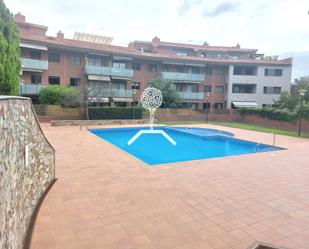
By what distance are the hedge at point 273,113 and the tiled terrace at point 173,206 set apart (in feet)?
49.3

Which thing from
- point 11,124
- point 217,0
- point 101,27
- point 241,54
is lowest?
point 11,124

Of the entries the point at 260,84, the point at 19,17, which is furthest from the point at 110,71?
the point at 260,84

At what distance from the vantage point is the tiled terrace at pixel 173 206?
3.52 metres

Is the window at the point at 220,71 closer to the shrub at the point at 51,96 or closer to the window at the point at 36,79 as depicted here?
the shrub at the point at 51,96

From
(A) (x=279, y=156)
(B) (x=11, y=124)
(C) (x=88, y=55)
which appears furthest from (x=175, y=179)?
(C) (x=88, y=55)

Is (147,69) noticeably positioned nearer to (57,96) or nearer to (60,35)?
(60,35)

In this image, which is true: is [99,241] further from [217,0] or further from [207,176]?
[217,0]

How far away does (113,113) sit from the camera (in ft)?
75.6

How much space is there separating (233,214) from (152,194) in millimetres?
1789

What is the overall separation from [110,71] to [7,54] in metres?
17.7

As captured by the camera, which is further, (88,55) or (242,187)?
(88,55)

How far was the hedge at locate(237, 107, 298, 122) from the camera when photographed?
20.6m

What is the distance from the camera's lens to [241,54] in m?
36.8

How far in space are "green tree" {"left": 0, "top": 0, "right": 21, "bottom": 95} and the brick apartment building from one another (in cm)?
1124
